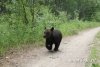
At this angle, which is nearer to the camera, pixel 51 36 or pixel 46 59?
pixel 46 59

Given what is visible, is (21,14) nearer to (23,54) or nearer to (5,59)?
(23,54)

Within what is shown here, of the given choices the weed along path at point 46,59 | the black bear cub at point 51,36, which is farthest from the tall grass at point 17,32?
the black bear cub at point 51,36

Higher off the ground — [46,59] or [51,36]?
[51,36]

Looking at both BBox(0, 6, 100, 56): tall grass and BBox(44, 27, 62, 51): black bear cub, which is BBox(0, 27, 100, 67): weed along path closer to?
BBox(44, 27, 62, 51): black bear cub

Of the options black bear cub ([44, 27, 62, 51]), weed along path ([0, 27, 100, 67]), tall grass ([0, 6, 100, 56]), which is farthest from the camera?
tall grass ([0, 6, 100, 56])

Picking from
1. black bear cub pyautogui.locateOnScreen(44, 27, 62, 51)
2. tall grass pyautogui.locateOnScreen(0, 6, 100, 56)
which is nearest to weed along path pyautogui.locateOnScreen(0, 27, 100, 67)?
black bear cub pyautogui.locateOnScreen(44, 27, 62, 51)

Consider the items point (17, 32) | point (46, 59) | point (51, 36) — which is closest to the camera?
point (46, 59)

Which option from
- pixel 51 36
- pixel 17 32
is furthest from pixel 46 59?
pixel 17 32

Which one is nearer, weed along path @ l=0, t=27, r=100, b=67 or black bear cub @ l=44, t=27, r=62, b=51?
weed along path @ l=0, t=27, r=100, b=67

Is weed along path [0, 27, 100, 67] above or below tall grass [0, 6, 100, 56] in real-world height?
below

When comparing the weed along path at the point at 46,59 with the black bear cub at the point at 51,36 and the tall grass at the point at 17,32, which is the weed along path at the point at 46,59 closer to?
the black bear cub at the point at 51,36

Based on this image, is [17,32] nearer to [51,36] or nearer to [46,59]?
[51,36]

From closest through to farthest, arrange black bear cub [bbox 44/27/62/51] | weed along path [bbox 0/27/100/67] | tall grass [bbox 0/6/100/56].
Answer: weed along path [bbox 0/27/100/67] → black bear cub [bbox 44/27/62/51] → tall grass [bbox 0/6/100/56]

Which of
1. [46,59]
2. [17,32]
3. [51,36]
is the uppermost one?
[51,36]
